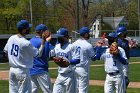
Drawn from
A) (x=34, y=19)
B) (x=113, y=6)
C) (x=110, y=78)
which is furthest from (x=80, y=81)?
(x=113, y=6)

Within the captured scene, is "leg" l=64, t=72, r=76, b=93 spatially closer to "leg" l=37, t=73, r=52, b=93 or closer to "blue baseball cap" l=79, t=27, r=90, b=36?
"leg" l=37, t=73, r=52, b=93

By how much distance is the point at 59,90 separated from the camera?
962 cm

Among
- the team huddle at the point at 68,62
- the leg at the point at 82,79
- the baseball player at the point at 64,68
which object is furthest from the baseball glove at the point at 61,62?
the leg at the point at 82,79

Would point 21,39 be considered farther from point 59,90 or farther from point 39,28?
point 59,90

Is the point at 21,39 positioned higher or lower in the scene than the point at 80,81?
higher

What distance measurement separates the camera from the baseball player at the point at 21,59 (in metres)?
8.12

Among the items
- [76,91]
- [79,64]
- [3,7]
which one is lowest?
[76,91]

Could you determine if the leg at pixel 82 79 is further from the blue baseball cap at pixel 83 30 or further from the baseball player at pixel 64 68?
the blue baseball cap at pixel 83 30

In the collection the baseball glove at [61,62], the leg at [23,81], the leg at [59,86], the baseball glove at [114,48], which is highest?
the baseball glove at [114,48]

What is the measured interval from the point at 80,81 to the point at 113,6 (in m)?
70.4

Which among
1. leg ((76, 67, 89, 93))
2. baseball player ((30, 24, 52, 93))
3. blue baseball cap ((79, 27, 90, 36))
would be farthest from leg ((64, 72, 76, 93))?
blue baseball cap ((79, 27, 90, 36))

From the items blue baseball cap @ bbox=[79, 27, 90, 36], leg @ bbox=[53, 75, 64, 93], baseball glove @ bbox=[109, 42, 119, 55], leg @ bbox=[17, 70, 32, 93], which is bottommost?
leg @ bbox=[53, 75, 64, 93]

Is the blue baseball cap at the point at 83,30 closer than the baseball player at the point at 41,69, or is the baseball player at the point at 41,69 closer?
the baseball player at the point at 41,69

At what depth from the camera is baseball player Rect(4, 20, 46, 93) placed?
26.7ft
